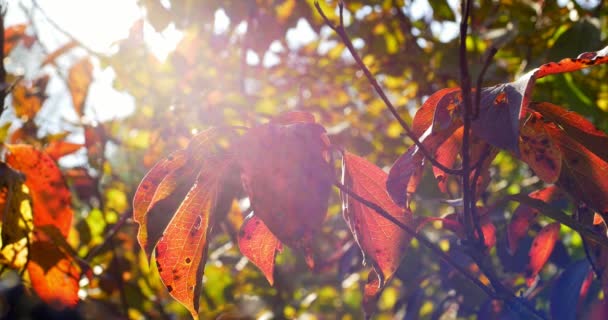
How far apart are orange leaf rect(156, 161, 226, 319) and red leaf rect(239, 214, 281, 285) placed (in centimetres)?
9

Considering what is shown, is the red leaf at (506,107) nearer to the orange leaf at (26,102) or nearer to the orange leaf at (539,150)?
the orange leaf at (539,150)

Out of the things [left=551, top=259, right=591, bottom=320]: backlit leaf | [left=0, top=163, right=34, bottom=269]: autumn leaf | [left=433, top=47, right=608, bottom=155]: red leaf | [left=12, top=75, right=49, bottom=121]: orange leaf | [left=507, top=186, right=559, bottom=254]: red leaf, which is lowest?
[left=551, top=259, right=591, bottom=320]: backlit leaf

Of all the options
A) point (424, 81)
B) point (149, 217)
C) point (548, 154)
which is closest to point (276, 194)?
point (149, 217)

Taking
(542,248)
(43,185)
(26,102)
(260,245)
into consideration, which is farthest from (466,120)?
(26,102)

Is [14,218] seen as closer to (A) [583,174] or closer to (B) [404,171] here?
(B) [404,171]

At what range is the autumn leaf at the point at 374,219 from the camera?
74 centimetres

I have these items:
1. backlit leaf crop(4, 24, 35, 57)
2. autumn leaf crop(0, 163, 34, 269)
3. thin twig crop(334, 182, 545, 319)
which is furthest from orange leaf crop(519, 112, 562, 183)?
backlit leaf crop(4, 24, 35, 57)

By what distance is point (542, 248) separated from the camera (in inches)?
38.0

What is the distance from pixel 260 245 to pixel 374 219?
0.57 feet

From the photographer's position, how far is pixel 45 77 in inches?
87.1

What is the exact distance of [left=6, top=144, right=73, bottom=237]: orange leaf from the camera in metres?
1.06

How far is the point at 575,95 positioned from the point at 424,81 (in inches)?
25.0

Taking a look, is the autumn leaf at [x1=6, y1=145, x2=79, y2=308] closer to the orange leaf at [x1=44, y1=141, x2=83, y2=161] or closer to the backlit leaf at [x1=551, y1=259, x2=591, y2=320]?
the orange leaf at [x1=44, y1=141, x2=83, y2=161]

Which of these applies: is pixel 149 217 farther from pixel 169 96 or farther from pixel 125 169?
pixel 125 169
